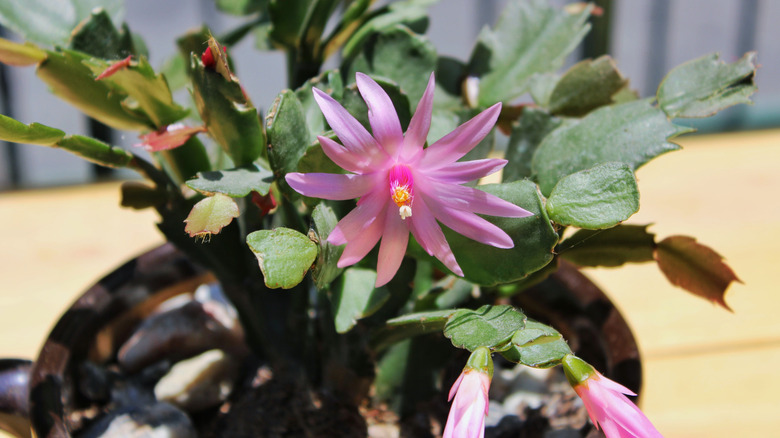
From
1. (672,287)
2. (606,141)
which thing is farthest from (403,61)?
(672,287)

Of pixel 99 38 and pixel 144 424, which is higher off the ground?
pixel 99 38

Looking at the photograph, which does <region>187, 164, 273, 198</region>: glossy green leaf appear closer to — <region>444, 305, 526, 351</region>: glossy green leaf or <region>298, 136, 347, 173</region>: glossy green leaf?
<region>298, 136, 347, 173</region>: glossy green leaf

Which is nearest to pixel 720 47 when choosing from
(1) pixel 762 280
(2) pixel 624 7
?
(2) pixel 624 7

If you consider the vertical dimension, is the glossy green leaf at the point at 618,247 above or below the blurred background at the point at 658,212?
above

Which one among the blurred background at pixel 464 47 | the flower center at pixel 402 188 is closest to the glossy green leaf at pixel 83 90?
the flower center at pixel 402 188

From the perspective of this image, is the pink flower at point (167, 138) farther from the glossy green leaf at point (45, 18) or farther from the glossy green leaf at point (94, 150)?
the glossy green leaf at point (45, 18)

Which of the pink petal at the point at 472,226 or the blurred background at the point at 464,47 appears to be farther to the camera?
the blurred background at the point at 464,47

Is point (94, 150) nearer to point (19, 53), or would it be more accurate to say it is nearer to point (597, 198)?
point (19, 53)
